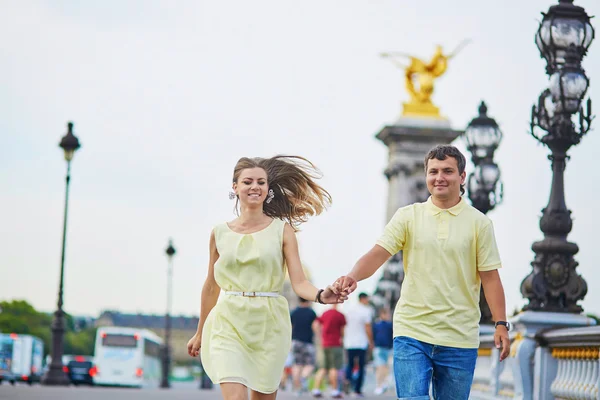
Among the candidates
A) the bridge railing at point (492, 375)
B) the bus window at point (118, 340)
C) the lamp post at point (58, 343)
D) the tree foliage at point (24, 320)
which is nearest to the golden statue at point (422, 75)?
the bus window at point (118, 340)

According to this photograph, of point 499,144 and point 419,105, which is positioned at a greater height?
point 419,105

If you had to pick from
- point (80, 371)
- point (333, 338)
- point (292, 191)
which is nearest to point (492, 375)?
point (333, 338)

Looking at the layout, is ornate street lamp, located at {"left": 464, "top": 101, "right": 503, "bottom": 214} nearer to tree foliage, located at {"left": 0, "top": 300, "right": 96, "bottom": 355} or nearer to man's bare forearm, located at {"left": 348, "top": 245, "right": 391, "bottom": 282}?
man's bare forearm, located at {"left": 348, "top": 245, "right": 391, "bottom": 282}

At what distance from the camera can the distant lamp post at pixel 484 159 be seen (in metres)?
19.7

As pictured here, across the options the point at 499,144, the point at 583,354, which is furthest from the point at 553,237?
the point at 499,144

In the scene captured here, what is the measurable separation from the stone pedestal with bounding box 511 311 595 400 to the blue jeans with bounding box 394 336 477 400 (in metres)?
5.21

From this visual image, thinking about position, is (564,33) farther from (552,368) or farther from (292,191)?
(292,191)

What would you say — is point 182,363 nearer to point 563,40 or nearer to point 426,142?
point 426,142

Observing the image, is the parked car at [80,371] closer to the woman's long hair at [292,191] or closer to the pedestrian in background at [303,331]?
the pedestrian in background at [303,331]

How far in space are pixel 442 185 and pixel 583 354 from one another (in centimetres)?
410

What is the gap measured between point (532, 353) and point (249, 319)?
5.92m

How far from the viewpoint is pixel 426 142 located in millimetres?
56938

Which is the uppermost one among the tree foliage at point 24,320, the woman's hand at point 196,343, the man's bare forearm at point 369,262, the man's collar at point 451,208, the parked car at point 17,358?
the tree foliage at point 24,320

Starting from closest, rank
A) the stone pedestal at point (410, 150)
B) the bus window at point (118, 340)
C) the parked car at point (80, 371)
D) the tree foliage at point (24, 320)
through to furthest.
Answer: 1. the bus window at point (118, 340)
2. the stone pedestal at point (410, 150)
3. the parked car at point (80, 371)
4. the tree foliage at point (24, 320)
